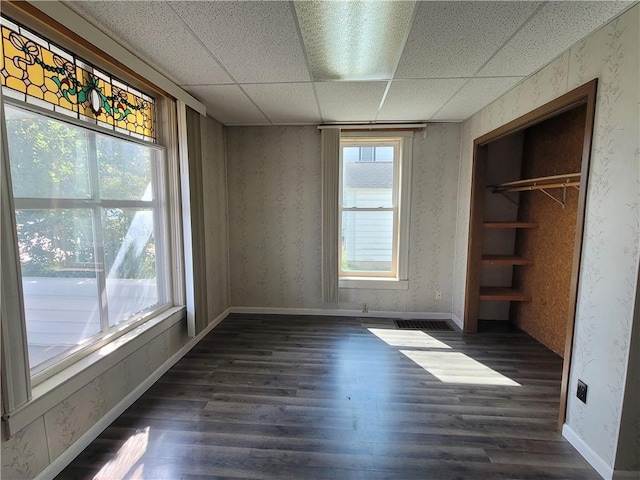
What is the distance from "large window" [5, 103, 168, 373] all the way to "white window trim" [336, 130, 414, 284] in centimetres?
208

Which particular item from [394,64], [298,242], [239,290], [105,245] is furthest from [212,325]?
[394,64]

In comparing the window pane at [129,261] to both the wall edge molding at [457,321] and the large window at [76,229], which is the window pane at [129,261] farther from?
the wall edge molding at [457,321]

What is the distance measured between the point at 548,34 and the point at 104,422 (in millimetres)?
3489

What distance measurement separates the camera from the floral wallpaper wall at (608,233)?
1.30 meters

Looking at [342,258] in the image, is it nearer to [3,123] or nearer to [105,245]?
[105,245]

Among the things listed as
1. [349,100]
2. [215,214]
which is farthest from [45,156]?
[349,100]

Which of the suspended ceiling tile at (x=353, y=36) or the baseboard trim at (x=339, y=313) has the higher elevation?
the suspended ceiling tile at (x=353, y=36)

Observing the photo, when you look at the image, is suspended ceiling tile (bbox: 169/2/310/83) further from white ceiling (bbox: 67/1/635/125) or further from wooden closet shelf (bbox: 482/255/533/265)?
wooden closet shelf (bbox: 482/255/533/265)

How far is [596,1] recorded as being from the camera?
1.30 m

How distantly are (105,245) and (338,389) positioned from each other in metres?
1.93

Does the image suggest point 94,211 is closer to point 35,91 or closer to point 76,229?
point 76,229

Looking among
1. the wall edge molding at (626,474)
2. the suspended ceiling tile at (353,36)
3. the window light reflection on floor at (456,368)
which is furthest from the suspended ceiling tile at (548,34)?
the window light reflection on floor at (456,368)

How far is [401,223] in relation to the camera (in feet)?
11.1

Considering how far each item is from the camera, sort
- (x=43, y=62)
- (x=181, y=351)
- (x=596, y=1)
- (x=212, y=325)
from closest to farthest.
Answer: (x=596, y=1)
(x=43, y=62)
(x=181, y=351)
(x=212, y=325)
